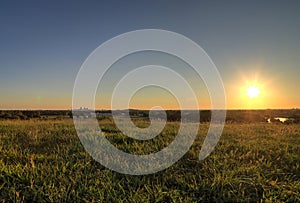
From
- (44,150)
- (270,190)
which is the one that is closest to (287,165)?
(270,190)

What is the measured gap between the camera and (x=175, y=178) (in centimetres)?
554

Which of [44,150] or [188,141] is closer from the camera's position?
[44,150]

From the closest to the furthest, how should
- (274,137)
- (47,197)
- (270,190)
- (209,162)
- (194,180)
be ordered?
(47,197)
(270,190)
(194,180)
(209,162)
(274,137)

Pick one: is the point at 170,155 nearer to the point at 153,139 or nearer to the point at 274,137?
the point at 153,139

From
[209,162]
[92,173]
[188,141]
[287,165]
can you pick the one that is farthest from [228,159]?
[92,173]

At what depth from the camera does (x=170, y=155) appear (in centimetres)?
693

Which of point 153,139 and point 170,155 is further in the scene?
point 153,139

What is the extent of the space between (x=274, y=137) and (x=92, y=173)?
290 inches

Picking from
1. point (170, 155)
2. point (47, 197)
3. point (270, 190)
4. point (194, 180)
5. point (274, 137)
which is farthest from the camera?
point (274, 137)

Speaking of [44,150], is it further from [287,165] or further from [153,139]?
[287,165]

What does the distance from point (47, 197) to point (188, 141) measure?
4.95m

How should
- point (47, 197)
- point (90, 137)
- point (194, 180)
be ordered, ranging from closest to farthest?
point (47, 197) < point (194, 180) < point (90, 137)

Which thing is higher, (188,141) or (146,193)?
(188,141)

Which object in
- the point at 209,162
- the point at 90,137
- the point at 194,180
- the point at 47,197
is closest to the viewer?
the point at 47,197
